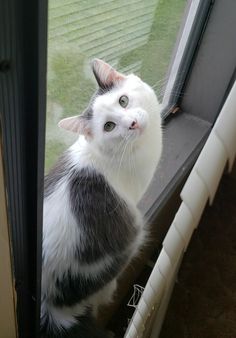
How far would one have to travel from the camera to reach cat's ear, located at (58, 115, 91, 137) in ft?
2.38

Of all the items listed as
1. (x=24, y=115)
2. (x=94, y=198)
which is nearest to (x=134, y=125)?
(x=94, y=198)

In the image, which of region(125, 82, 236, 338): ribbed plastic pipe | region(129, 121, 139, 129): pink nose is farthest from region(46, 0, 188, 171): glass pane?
region(125, 82, 236, 338): ribbed plastic pipe

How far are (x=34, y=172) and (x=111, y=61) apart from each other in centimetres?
52

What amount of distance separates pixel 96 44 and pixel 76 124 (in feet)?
0.58

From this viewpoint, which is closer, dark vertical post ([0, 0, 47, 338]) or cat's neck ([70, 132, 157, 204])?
dark vertical post ([0, 0, 47, 338])

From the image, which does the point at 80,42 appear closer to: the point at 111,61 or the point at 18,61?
the point at 111,61

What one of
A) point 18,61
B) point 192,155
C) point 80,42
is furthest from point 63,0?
point 192,155

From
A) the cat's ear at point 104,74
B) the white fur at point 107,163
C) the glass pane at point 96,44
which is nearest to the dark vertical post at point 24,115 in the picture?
the white fur at point 107,163

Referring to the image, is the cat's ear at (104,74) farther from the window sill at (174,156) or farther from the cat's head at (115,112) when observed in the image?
the window sill at (174,156)

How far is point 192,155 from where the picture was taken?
4.01 feet

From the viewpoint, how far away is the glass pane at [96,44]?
650mm

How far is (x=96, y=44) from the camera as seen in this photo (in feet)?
2.54

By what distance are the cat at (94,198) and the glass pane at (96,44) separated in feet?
0.12

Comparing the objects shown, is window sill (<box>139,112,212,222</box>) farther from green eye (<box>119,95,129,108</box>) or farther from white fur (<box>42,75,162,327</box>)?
green eye (<box>119,95,129,108</box>)
